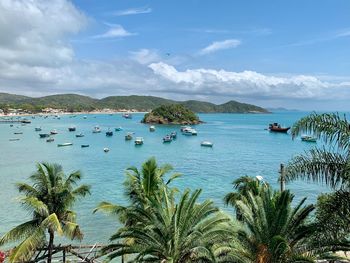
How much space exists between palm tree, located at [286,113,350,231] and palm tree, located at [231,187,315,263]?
159cm

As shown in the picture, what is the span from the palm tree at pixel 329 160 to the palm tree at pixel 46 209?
1339 centimetres

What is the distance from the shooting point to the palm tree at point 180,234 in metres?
16.0

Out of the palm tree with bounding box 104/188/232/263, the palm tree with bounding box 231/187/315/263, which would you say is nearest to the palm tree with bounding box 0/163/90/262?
the palm tree with bounding box 104/188/232/263

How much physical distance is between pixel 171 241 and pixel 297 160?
6322 mm

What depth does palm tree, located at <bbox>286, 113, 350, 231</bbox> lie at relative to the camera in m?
13.2

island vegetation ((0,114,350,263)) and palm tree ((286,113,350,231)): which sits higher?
palm tree ((286,113,350,231))

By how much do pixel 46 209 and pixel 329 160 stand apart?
15282 mm

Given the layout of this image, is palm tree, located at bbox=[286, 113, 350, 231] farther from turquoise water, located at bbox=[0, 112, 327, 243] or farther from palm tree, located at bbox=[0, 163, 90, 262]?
turquoise water, located at bbox=[0, 112, 327, 243]

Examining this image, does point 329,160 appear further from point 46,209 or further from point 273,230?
point 46,209

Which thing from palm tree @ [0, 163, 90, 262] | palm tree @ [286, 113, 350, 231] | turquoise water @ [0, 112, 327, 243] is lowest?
turquoise water @ [0, 112, 327, 243]

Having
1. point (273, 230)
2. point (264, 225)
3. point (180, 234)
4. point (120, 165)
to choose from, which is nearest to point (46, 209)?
point (180, 234)

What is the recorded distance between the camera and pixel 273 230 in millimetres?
14867

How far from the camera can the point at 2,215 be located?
4181cm

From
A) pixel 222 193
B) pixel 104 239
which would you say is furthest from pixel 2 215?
pixel 222 193
